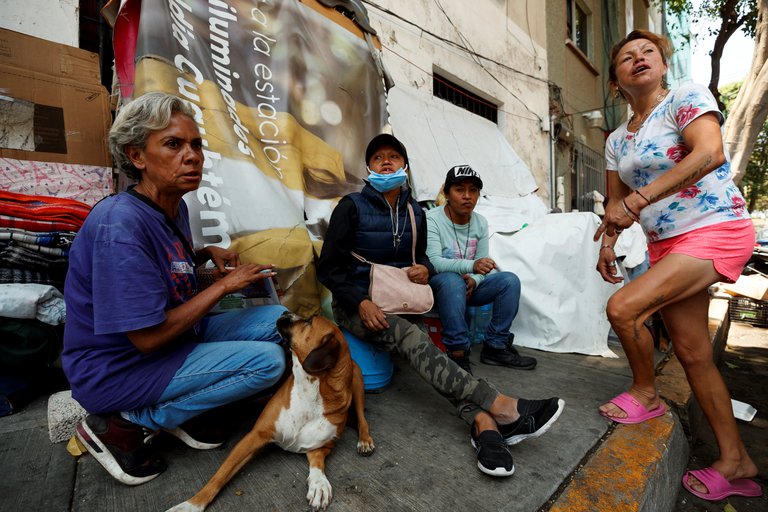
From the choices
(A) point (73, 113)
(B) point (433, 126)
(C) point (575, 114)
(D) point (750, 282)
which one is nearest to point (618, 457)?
(A) point (73, 113)

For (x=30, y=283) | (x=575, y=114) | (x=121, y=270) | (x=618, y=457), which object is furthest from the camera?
(x=575, y=114)

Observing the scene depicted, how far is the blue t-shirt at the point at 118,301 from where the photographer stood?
1372mm

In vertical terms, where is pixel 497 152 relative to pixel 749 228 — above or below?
above

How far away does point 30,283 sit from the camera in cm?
208

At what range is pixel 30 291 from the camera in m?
1.99

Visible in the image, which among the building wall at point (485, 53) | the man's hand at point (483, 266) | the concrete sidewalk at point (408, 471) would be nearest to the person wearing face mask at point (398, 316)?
the concrete sidewalk at point (408, 471)

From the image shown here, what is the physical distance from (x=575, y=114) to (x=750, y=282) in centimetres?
582

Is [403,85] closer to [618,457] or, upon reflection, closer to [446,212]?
[446,212]

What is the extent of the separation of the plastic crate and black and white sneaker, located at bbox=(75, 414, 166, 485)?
7.10 meters

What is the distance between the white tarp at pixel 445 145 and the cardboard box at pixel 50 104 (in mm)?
2778

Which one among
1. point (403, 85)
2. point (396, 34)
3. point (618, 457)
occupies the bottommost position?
point (618, 457)

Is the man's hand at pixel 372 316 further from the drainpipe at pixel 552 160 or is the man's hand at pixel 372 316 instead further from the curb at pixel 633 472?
the drainpipe at pixel 552 160

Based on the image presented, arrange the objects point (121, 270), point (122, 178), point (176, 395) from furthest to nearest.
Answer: point (122, 178) → point (176, 395) → point (121, 270)

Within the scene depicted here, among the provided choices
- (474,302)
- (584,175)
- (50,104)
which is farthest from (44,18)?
(584,175)
